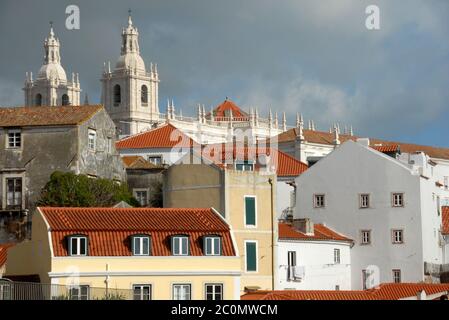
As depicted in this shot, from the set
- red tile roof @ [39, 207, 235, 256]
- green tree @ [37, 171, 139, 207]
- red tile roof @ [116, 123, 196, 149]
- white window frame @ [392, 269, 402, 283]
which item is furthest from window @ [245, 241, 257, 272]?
red tile roof @ [116, 123, 196, 149]

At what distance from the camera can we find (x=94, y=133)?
86875 millimetres

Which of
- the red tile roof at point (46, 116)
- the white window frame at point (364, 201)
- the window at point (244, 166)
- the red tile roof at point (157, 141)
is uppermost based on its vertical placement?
the red tile roof at point (157, 141)

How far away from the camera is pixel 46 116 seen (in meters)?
85.6

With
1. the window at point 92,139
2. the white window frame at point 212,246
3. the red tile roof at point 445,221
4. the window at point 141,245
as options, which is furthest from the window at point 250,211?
the red tile roof at point 445,221

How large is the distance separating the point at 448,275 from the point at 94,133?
25433 millimetres

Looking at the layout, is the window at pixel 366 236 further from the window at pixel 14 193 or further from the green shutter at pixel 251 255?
the window at pixel 14 193

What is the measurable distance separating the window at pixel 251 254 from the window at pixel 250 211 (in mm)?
1144

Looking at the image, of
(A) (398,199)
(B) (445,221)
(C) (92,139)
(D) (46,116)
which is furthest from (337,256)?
(D) (46,116)

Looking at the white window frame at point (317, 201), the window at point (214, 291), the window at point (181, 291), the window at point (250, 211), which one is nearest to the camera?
the window at point (181, 291)

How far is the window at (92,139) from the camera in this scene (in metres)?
86.1

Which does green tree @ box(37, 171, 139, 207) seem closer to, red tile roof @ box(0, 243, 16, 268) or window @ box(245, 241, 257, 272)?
red tile roof @ box(0, 243, 16, 268)
